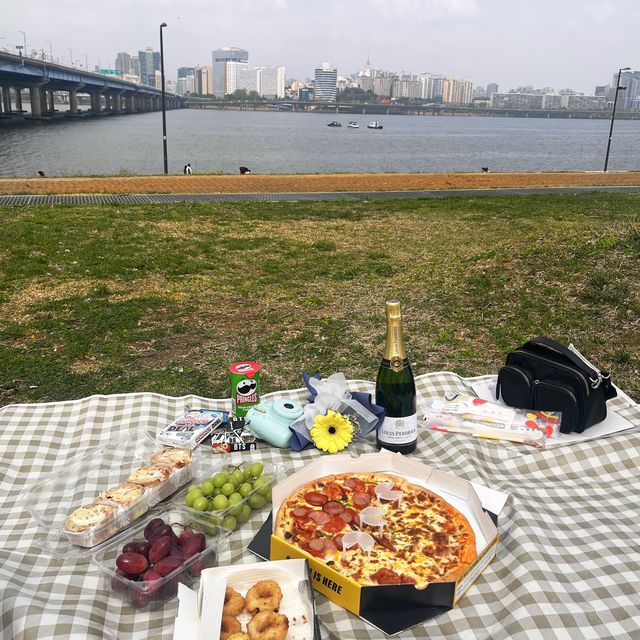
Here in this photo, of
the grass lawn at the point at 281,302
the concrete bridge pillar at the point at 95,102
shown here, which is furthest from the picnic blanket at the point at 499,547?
the concrete bridge pillar at the point at 95,102

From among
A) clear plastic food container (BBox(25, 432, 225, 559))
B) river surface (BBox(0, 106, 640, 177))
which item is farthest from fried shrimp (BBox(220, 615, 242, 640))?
river surface (BBox(0, 106, 640, 177))

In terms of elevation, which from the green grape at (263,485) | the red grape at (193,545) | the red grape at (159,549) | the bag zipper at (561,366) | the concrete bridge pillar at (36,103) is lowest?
the green grape at (263,485)

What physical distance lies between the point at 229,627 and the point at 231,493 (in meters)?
0.73

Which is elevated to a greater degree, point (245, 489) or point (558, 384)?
point (558, 384)

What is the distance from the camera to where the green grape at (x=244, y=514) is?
2.52m

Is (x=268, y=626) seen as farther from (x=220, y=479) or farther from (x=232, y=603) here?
(x=220, y=479)

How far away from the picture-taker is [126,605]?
2.14m

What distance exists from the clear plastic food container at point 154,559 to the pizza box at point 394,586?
235 millimetres

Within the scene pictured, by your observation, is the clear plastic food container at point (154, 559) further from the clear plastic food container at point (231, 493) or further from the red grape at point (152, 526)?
the clear plastic food container at point (231, 493)

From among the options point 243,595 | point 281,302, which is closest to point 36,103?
point 281,302

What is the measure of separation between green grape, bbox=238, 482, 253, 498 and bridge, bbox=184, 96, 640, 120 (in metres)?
176

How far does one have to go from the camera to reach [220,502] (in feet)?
8.04

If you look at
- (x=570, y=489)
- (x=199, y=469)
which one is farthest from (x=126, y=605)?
(x=570, y=489)

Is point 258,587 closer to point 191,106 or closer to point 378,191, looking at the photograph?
point 378,191
